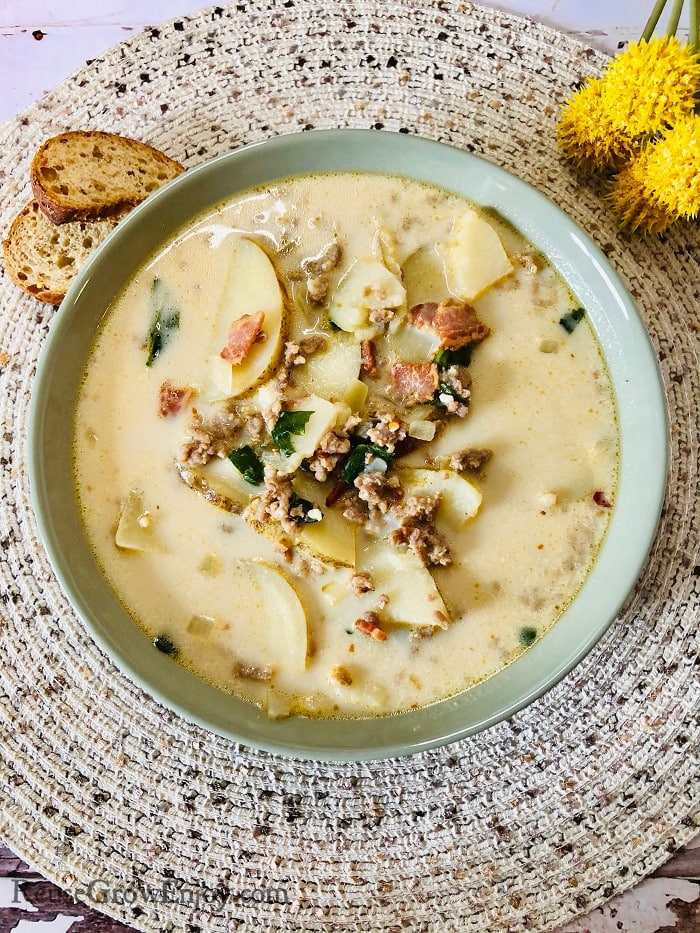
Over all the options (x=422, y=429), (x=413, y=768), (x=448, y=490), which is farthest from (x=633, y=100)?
(x=413, y=768)

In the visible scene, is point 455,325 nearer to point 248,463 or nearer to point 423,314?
point 423,314

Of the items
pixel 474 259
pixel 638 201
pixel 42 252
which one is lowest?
pixel 474 259

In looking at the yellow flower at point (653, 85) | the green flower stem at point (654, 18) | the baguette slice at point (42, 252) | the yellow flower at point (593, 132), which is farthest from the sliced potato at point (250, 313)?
the green flower stem at point (654, 18)

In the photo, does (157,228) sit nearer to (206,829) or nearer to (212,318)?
(212,318)

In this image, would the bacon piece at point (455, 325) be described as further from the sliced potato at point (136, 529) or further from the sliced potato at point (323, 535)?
the sliced potato at point (136, 529)

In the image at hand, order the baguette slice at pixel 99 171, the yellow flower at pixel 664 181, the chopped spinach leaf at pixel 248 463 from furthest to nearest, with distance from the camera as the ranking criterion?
the baguette slice at pixel 99 171
the chopped spinach leaf at pixel 248 463
the yellow flower at pixel 664 181

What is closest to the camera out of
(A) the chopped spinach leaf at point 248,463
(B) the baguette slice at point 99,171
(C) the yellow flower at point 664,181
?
(C) the yellow flower at point 664,181

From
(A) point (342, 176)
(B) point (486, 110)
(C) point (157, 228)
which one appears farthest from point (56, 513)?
(B) point (486, 110)
